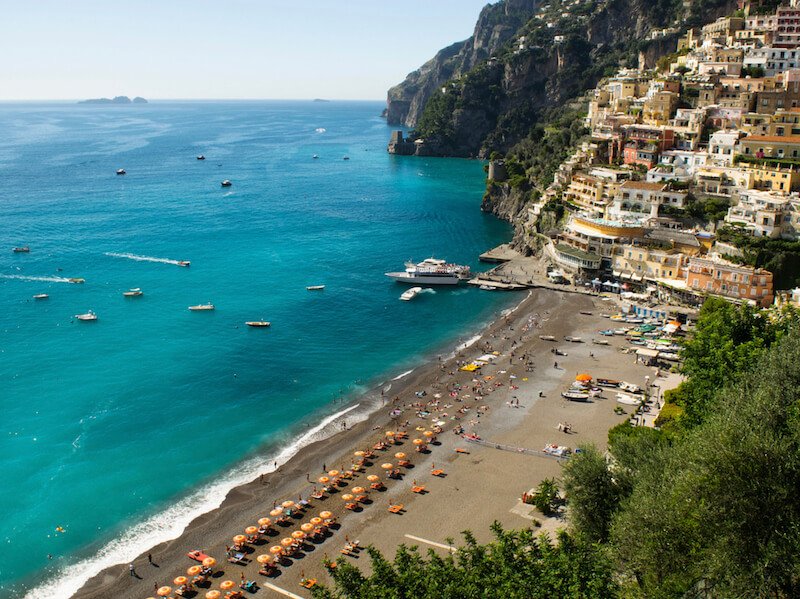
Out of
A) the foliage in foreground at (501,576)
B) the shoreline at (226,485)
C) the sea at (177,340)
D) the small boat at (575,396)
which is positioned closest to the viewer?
the foliage in foreground at (501,576)

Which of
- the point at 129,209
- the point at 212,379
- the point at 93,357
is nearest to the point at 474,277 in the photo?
the point at 212,379

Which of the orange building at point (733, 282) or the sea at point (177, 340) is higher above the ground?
the orange building at point (733, 282)

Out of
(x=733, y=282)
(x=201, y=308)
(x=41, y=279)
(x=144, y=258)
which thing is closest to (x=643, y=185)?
(x=733, y=282)

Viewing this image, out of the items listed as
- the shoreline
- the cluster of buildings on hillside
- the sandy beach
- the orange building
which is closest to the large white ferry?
the cluster of buildings on hillside

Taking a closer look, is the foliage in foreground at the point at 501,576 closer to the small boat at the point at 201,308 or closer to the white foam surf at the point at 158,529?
the white foam surf at the point at 158,529

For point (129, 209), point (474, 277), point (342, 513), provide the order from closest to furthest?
point (342, 513), point (474, 277), point (129, 209)

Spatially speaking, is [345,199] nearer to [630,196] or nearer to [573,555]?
[630,196]

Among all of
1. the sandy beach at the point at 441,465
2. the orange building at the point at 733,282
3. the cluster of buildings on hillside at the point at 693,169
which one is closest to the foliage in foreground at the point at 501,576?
the sandy beach at the point at 441,465
